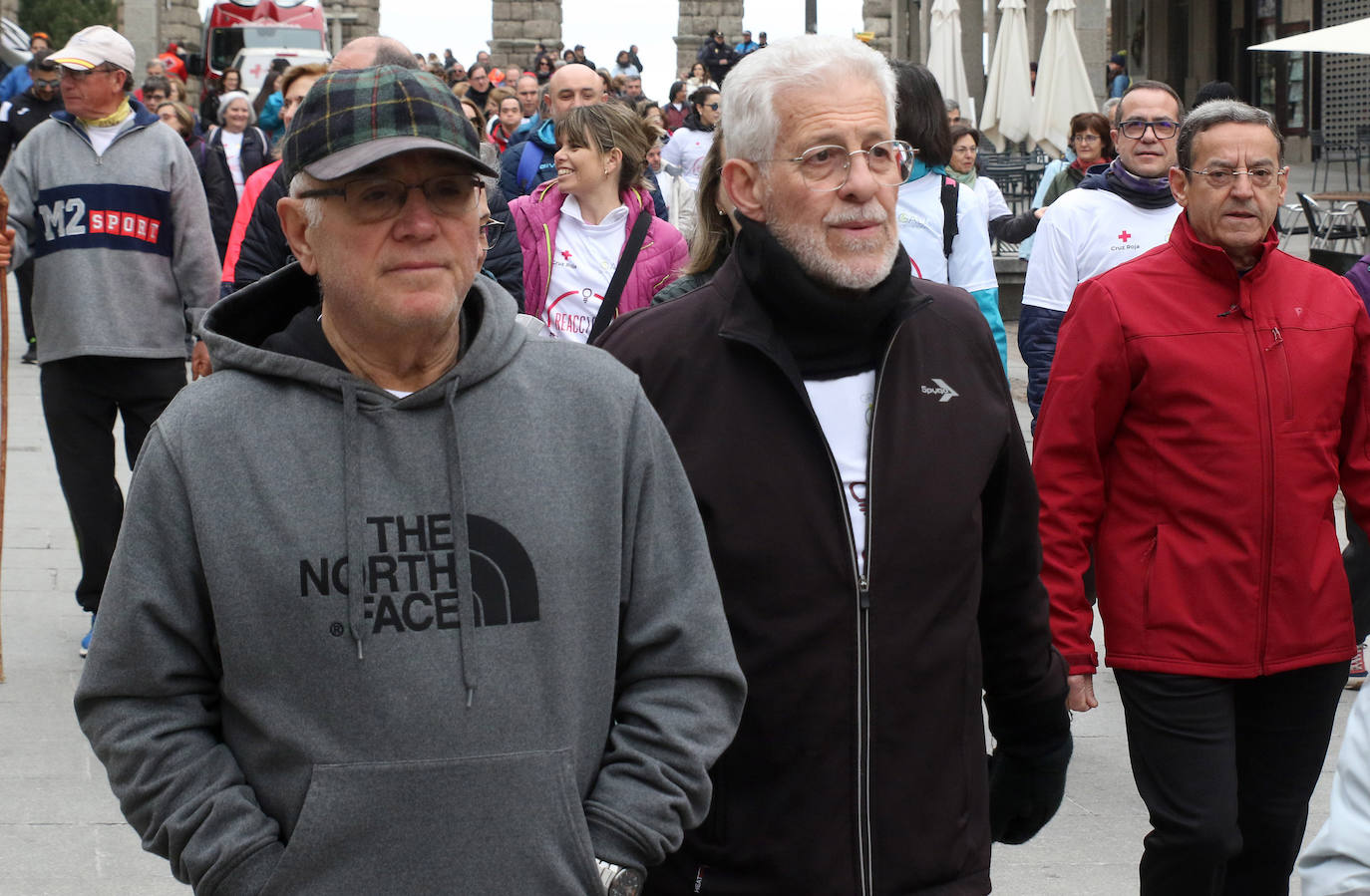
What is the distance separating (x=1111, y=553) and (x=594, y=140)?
2826 millimetres

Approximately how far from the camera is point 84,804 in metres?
5.17

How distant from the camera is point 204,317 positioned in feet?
7.83

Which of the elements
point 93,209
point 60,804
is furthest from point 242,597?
point 93,209

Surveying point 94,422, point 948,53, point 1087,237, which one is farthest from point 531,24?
point 1087,237

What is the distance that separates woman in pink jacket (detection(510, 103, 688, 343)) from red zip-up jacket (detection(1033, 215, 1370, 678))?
2253 millimetres

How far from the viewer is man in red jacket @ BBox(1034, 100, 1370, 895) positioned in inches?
149

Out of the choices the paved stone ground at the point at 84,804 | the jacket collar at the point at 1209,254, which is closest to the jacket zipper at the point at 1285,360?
the jacket collar at the point at 1209,254

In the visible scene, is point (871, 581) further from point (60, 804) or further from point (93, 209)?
point (93, 209)

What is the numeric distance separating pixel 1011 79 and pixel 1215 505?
49.4 ft

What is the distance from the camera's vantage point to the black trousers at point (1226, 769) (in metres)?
3.74

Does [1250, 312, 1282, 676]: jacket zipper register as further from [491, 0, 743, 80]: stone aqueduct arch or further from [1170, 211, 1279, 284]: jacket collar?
[491, 0, 743, 80]: stone aqueduct arch

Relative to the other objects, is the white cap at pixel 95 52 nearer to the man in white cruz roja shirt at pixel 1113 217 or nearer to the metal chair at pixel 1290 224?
the man in white cruz roja shirt at pixel 1113 217

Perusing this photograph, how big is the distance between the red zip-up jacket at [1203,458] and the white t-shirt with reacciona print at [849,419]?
1.12 metres

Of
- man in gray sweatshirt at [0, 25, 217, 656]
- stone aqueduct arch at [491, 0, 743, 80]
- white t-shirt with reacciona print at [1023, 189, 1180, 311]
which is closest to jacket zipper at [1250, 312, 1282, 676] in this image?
white t-shirt with reacciona print at [1023, 189, 1180, 311]
